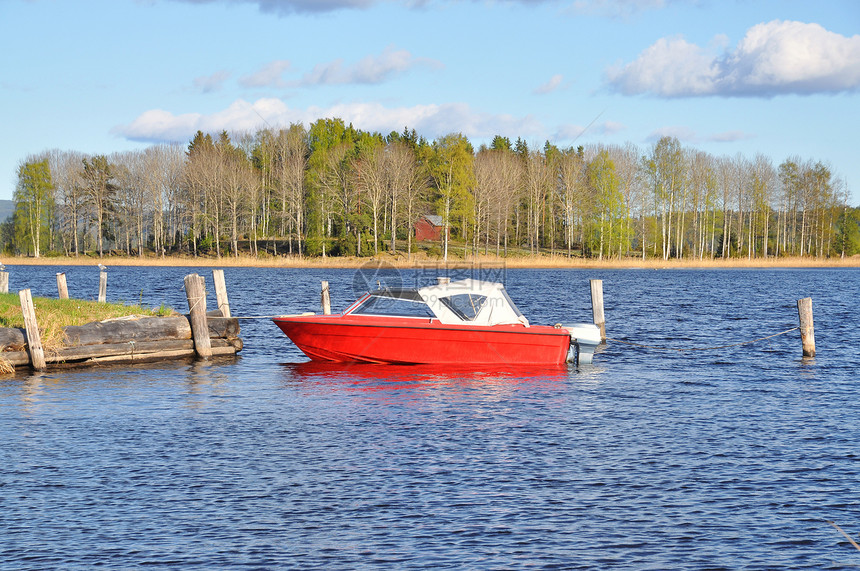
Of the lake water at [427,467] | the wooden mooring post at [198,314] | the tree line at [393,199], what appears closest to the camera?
the lake water at [427,467]

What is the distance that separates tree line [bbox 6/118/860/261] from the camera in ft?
273

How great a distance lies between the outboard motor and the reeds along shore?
52.6m

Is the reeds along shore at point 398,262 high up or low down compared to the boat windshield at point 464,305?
up

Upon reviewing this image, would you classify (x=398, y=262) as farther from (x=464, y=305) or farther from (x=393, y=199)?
(x=464, y=305)

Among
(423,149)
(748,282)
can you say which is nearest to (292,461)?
(748,282)

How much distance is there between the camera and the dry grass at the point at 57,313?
1895 centimetres

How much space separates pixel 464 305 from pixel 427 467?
8.59 m

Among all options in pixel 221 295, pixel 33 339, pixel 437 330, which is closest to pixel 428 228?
pixel 221 295

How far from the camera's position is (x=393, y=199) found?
79.2 m

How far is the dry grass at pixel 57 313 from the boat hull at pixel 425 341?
5.00 metres

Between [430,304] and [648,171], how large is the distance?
7470cm

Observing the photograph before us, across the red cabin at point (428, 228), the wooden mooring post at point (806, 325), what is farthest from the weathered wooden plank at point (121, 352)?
the red cabin at point (428, 228)

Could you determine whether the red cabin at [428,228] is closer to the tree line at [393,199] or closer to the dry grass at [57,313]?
the tree line at [393,199]

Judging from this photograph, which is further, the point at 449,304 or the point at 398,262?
the point at 398,262
